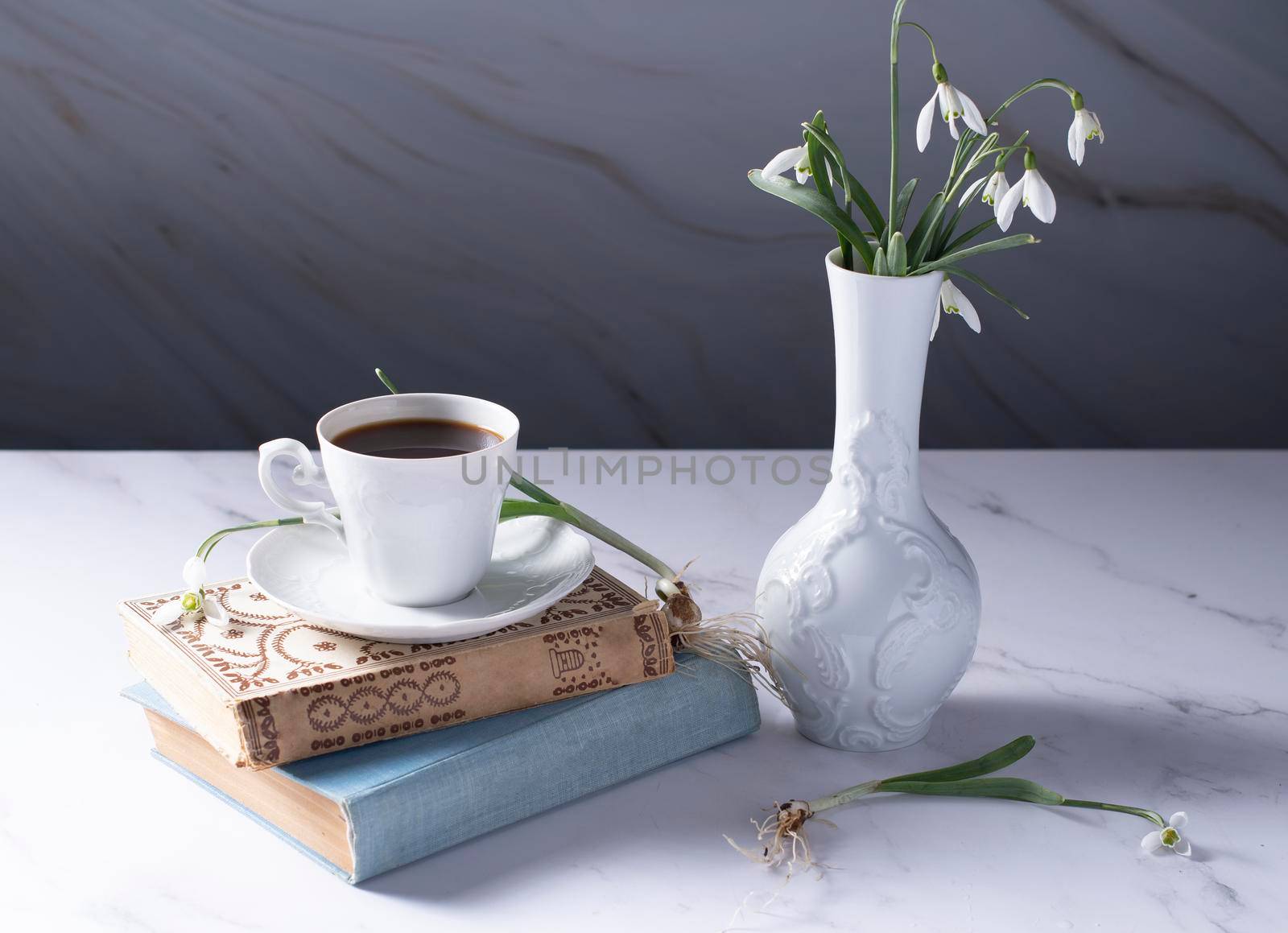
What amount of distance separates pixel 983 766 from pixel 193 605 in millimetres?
532

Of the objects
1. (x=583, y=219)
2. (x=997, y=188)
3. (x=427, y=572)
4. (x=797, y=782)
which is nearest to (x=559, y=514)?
(x=427, y=572)

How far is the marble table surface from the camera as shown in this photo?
729mm

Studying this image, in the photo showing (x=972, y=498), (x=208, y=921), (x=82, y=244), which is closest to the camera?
(x=208, y=921)

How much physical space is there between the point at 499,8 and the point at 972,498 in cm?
80

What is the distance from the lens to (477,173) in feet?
5.21

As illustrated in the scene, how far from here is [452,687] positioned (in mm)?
782

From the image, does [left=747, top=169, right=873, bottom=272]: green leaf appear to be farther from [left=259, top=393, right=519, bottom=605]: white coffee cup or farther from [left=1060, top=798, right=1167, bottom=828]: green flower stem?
[left=1060, top=798, right=1167, bottom=828]: green flower stem

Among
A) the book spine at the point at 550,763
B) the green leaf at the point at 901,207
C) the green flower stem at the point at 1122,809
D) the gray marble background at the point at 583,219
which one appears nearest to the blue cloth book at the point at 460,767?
the book spine at the point at 550,763

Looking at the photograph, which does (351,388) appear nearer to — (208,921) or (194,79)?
(194,79)

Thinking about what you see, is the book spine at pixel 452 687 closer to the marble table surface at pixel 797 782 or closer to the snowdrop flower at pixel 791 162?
the marble table surface at pixel 797 782

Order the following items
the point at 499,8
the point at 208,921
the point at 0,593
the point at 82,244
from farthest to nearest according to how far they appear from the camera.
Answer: the point at 82,244
the point at 499,8
the point at 0,593
the point at 208,921

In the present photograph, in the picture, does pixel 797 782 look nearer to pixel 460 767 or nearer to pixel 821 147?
pixel 460 767

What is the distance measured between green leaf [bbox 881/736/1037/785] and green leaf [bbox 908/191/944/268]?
32 centimetres

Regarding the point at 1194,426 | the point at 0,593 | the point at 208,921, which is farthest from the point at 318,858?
the point at 1194,426
